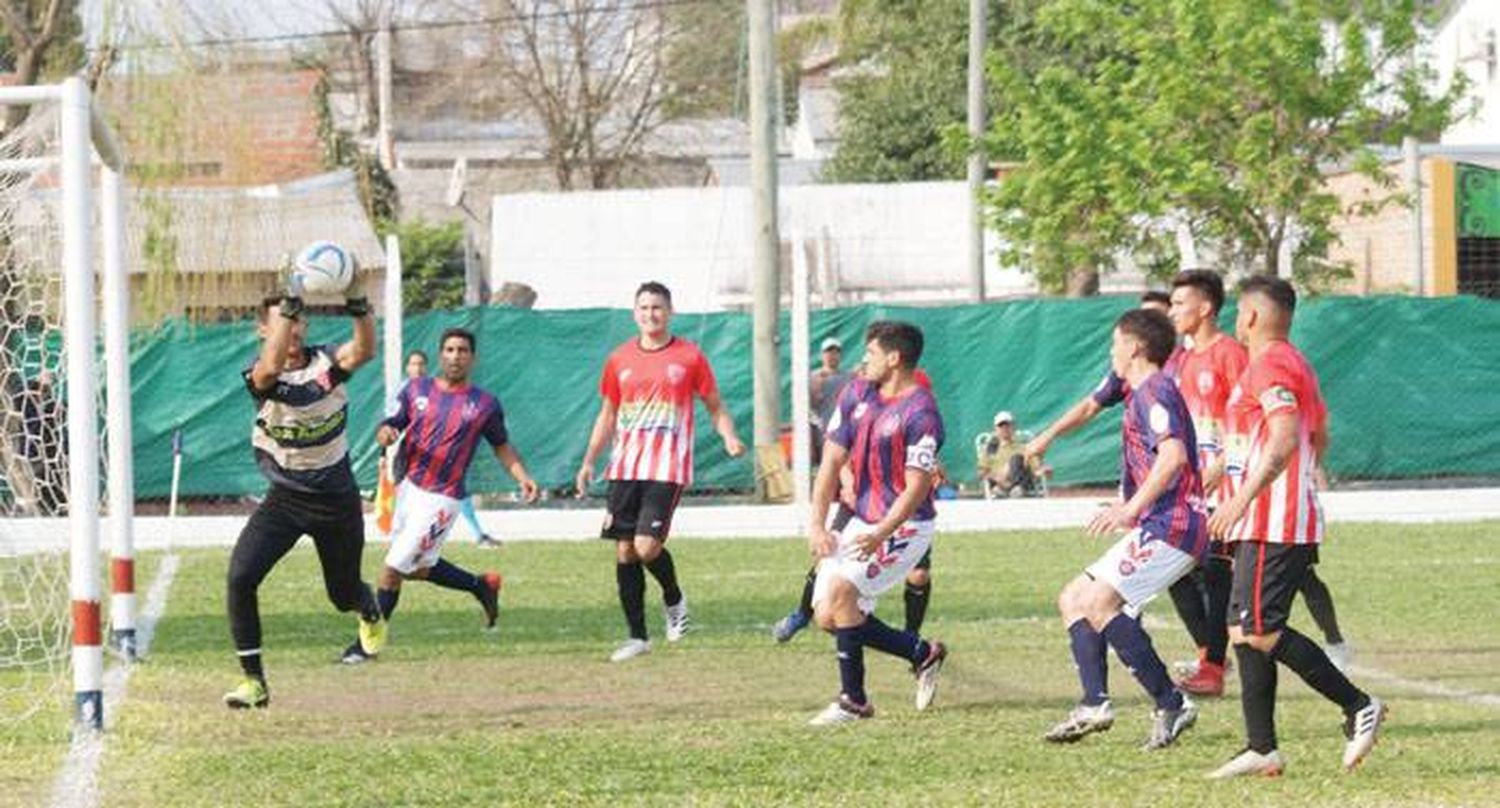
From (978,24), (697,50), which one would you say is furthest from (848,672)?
(697,50)

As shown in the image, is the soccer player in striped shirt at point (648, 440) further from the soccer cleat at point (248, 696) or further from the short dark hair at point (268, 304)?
the short dark hair at point (268, 304)

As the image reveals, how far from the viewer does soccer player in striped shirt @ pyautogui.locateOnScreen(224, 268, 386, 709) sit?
472 inches

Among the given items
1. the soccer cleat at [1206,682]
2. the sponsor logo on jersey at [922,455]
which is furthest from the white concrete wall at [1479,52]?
the sponsor logo on jersey at [922,455]

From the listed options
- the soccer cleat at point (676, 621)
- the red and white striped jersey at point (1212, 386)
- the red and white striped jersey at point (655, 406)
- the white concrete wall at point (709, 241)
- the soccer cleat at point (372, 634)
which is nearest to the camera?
the red and white striped jersey at point (1212, 386)

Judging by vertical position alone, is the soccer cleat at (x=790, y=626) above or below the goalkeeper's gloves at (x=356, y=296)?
below

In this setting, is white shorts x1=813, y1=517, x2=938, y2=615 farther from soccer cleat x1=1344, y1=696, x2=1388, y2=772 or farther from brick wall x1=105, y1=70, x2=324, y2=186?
brick wall x1=105, y1=70, x2=324, y2=186

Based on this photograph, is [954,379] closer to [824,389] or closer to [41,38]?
[824,389]

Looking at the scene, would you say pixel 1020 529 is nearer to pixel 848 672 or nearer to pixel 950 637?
pixel 950 637

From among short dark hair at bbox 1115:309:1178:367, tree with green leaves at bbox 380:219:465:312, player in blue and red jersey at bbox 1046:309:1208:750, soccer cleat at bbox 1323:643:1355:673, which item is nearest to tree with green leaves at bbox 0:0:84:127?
short dark hair at bbox 1115:309:1178:367

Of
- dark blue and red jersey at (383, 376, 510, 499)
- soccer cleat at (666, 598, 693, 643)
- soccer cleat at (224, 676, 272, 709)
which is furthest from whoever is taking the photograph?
soccer cleat at (666, 598, 693, 643)

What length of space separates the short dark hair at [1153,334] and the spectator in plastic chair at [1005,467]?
14824 mm

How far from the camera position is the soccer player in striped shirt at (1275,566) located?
937 cm

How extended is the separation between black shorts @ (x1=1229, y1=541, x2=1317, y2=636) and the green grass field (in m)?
0.57

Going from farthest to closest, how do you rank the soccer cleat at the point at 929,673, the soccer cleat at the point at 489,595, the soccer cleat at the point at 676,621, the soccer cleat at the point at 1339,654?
1. the soccer cleat at the point at 489,595
2. the soccer cleat at the point at 676,621
3. the soccer cleat at the point at 1339,654
4. the soccer cleat at the point at 929,673
